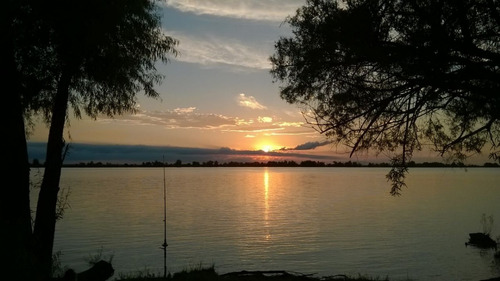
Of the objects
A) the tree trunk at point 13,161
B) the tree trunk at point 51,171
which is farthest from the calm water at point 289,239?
the tree trunk at point 13,161

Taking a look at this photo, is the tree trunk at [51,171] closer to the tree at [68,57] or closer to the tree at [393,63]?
the tree at [68,57]

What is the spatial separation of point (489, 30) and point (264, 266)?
20203 mm

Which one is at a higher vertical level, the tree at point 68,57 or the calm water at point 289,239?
the tree at point 68,57

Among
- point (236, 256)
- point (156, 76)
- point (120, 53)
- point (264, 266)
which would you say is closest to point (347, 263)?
point (264, 266)

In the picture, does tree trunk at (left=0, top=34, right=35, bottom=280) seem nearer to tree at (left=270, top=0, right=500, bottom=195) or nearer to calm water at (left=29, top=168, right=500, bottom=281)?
tree at (left=270, top=0, right=500, bottom=195)

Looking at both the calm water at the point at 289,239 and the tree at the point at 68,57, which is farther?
the calm water at the point at 289,239

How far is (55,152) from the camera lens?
41.7 ft

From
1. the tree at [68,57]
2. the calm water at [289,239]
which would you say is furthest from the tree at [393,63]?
the calm water at [289,239]

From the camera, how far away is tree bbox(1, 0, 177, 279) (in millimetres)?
11930

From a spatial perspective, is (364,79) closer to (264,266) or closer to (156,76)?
(156,76)

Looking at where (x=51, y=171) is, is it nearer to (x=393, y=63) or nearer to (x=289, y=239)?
(x=393, y=63)

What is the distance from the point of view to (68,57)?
12570mm

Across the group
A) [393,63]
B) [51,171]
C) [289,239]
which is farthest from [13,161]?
[289,239]

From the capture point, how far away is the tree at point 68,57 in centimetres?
1193
